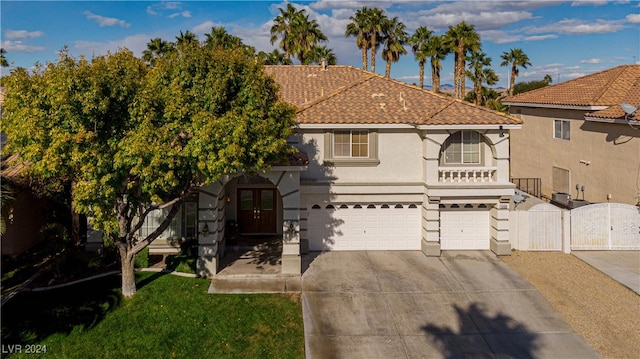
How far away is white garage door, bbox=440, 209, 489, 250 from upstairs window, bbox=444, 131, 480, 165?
232cm

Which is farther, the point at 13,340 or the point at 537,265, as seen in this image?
the point at 537,265

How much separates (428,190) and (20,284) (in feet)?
50.9

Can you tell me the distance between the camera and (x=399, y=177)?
19281mm

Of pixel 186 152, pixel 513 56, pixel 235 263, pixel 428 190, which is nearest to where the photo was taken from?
pixel 186 152

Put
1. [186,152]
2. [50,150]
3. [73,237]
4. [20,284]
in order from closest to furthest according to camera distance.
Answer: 1. [50,150]
2. [186,152]
3. [20,284]
4. [73,237]

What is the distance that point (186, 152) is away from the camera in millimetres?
12219

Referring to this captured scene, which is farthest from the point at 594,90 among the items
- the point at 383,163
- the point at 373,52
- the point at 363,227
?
the point at 373,52

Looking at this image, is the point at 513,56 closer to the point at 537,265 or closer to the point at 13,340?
the point at 537,265

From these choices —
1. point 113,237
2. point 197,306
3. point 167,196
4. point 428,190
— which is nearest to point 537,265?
point 428,190

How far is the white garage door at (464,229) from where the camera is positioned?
1970 centimetres

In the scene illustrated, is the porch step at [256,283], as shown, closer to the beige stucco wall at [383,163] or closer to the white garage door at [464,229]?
the beige stucco wall at [383,163]

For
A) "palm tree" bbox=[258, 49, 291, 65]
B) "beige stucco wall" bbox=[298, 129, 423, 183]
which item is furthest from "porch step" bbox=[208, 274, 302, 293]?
"palm tree" bbox=[258, 49, 291, 65]

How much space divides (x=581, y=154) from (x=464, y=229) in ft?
36.3

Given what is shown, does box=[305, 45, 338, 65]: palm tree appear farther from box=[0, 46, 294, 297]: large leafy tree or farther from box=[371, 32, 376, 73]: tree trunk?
box=[0, 46, 294, 297]: large leafy tree
